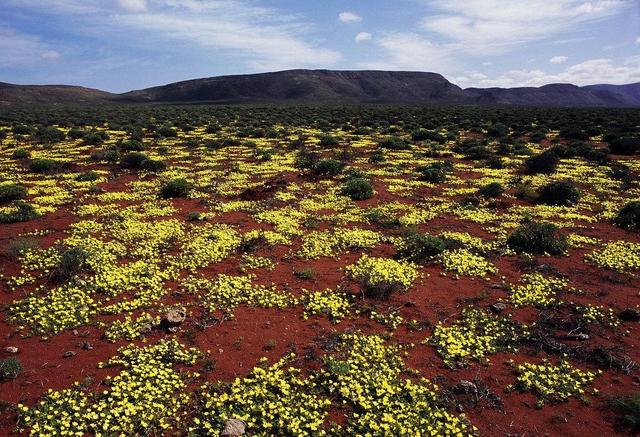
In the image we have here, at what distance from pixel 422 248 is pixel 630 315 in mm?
5873

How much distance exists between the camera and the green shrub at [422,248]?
1406 cm

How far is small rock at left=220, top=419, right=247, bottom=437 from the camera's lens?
7.04 m

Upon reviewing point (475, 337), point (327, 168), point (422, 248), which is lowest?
point (475, 337)

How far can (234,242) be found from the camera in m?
14.9

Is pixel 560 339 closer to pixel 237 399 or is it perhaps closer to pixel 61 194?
pixel 237 399

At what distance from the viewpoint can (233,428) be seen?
23.4 ft

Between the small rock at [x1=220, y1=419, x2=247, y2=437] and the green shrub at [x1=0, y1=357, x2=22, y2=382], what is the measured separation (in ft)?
14.5

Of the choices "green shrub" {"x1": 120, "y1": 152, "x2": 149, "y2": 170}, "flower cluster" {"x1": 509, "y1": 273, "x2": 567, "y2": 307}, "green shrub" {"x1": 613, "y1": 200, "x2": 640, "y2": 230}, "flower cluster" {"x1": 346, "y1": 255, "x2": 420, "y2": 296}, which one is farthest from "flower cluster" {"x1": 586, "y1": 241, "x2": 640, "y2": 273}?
"green shrub" {"x1": 120, "y1": 152, "x2": 149, "y2": 170}

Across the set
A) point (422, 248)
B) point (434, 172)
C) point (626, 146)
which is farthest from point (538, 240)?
point (626, 146)

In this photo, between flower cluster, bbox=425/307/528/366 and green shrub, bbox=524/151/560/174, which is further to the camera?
green shrub, bbox=524/151/560/174

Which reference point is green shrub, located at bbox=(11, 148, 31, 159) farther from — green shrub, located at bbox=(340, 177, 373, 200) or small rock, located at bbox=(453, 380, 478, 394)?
small rock, located at bbox=(453, 380, 478, 394)

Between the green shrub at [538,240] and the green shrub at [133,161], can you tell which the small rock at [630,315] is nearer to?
the green shrub at [538,240]

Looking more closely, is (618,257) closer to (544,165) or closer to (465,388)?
(465,388)

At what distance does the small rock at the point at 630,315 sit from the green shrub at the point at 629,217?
771 centimetres
